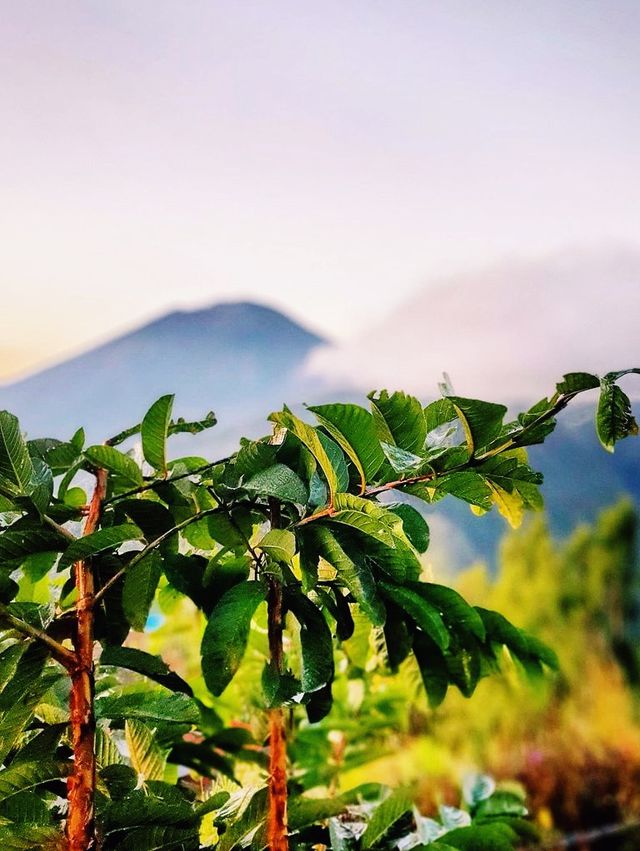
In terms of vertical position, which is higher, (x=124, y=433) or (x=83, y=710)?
(x=124, y=433)

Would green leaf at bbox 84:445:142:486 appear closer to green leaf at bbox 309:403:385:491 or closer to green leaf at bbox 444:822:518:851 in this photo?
green leaf at bbox 309:403:385:491

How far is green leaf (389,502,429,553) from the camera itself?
17.6 inches

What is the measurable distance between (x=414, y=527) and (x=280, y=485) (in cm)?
11

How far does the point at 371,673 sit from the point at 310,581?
0.61 meters

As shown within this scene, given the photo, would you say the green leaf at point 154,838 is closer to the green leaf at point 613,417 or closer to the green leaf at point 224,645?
the green leaf at point 224,645

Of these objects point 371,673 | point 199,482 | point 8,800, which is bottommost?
point 371,673

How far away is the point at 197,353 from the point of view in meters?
4.36

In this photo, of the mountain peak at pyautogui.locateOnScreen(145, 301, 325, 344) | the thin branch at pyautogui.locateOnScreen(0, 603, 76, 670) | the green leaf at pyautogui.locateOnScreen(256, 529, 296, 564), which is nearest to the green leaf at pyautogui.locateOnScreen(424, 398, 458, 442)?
the green leaf at pyautogui.locateOnScreen(256, 529, 296, 564)

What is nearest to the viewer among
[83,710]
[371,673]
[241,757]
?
[83,710]

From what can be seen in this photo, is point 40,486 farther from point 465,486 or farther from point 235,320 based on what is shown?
point 235,320

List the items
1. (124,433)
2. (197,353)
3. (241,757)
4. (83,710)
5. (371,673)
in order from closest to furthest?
(83,710) → (124,433) → (241,757) → (371,673) → (197,353)

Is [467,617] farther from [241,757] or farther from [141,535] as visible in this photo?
[241,757]

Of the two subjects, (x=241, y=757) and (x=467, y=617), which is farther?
(x=241, y=757)

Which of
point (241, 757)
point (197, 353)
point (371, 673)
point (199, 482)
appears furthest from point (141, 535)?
point (197, 353)
